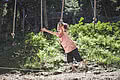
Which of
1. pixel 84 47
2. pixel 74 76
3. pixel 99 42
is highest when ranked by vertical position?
pixel 99 42

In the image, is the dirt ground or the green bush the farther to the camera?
the green bush

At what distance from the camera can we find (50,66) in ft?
20.3

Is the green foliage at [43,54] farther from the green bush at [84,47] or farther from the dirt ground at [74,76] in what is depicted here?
the dirt ground at [74,76]

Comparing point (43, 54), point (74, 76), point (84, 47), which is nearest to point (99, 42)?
point (84, 47)

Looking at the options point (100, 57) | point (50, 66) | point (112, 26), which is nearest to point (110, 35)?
point (112, 26)

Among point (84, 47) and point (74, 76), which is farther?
point (84, 47)

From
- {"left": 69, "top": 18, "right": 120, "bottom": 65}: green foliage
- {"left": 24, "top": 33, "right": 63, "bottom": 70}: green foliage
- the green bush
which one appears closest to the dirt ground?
{"left": 24, "top": 33, "right": 63, "bottom": 70}: green foliage

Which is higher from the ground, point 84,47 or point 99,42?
point 99,42

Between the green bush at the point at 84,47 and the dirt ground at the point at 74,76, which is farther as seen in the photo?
the green bush at the point at 84,47

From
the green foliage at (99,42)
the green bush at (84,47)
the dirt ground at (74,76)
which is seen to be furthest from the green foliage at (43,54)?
the green foliage at (99,42)

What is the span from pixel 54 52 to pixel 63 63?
2.79ft

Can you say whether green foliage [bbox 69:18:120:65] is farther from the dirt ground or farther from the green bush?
the dirt ground

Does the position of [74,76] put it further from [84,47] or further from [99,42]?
[99,42]

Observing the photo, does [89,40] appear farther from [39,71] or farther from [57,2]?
[57,2]
